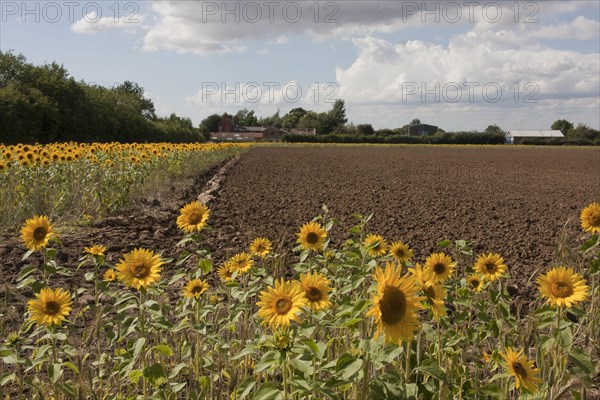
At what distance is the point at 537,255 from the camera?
24.3 feet

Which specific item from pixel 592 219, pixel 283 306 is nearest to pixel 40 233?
pixel 283 306

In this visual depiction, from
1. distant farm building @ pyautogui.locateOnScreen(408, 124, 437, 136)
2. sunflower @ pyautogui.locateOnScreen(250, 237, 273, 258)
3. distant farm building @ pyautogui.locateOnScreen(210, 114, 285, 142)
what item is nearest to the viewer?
sunflower @ pyautogui.locateOnScreen(250, 237, 273, 258)

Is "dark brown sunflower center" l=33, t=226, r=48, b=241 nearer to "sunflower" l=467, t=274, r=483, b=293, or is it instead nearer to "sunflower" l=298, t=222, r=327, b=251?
"sunflower" l=298, t=222, r=327, b=251

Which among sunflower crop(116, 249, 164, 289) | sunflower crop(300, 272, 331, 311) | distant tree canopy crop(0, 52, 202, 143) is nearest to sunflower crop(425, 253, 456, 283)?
sunflower crop(300, 272, 331, 311)

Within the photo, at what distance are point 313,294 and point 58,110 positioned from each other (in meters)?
39.5

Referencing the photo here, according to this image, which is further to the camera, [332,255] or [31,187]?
[31,187]

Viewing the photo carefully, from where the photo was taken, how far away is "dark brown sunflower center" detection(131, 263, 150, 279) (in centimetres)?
263

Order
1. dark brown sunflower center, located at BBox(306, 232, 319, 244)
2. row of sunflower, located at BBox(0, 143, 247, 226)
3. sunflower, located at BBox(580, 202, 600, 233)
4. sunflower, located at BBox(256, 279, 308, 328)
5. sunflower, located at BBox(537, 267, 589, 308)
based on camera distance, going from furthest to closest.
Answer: row of sunflower, located at BBox(0, 143, 247, 226)
sunflower, located at BBox(580, 202, 600, 233)
dark brown sunflower center, located at BBox(306, 232, 319, 244)
sunflower, located at BBox(537, 267, 589, 308)
sunflower, located at BBox(256, 279, 308, 328)

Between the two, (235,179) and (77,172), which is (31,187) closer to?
(77,172)

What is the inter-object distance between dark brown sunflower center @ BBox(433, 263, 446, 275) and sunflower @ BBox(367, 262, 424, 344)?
1.26 meters

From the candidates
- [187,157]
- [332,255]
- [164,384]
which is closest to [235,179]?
[187,157]

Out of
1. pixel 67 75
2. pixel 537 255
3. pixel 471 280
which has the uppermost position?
pixel 67 75

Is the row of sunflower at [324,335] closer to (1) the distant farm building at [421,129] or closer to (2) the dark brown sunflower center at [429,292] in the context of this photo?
(2) the dark brown sunflower center at [429,292]

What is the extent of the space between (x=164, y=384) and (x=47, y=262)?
3.79 ft
